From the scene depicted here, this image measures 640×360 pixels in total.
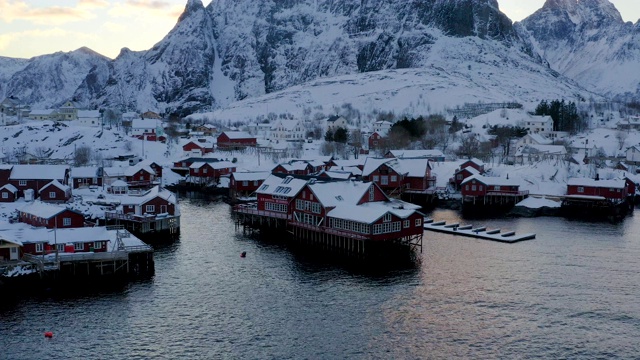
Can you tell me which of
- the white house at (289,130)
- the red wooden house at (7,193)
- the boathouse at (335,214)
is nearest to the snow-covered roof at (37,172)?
the red wooden house at (7,193)

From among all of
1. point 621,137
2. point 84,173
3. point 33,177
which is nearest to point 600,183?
point 621,137

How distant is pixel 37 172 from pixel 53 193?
294 inches

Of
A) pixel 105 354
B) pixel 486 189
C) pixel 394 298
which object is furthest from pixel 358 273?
pixel 486 189

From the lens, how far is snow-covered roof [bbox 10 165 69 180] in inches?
3162

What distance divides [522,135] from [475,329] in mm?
101777

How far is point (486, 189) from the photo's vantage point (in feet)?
284

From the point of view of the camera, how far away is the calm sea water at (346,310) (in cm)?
3453

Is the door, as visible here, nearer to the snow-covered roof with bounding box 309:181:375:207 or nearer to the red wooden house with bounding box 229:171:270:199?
the snow-covered roof with bounding box 309:181:375:207

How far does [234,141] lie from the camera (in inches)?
5463

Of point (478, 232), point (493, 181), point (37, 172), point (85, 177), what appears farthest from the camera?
point (85, 177)

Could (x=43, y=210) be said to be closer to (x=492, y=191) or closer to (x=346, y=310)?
(x=346, y=310)

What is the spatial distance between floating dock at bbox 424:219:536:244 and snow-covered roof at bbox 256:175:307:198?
1447cm

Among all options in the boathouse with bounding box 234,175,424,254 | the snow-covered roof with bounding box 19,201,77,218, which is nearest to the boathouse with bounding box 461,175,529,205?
the boathouse with bounding box 234,175,424,254

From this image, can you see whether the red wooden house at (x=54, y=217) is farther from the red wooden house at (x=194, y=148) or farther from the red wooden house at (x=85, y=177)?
the red wooden house at (x=194, y=148)
